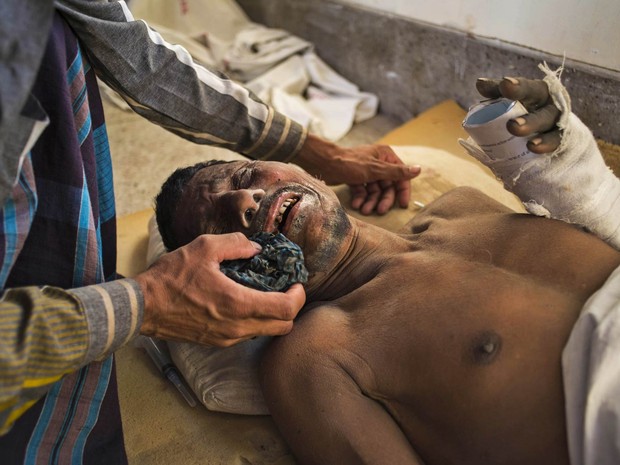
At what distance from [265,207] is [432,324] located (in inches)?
23.6

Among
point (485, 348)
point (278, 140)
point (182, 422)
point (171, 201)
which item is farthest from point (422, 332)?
A: point (278, 140)

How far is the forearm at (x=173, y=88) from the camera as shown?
1695mm

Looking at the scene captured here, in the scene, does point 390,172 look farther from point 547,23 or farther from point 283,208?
point 547,23

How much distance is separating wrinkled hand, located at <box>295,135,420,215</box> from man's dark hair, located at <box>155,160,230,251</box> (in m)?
0.45

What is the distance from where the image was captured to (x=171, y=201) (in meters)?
1.92

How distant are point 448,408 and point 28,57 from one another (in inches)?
47.2

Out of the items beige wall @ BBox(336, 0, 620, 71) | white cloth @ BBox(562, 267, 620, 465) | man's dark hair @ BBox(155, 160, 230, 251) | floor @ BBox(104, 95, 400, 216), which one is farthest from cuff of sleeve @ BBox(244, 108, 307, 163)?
white cloth @ BBox(562, 267, 620, 465)

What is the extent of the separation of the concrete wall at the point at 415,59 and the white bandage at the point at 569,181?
3.08 feet

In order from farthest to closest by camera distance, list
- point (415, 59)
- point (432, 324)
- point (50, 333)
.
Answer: point (415, 59), point (432, 324), point (50, 333)

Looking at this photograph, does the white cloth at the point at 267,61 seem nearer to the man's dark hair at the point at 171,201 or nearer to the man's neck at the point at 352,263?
the man's dark hair at the point at 171,201

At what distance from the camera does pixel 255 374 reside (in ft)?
5.83

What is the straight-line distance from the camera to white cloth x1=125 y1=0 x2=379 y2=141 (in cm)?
360

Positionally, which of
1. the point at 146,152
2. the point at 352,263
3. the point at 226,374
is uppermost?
the point at 352,263

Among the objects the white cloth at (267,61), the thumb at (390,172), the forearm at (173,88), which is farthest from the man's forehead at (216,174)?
the white cloth at (267,61)
